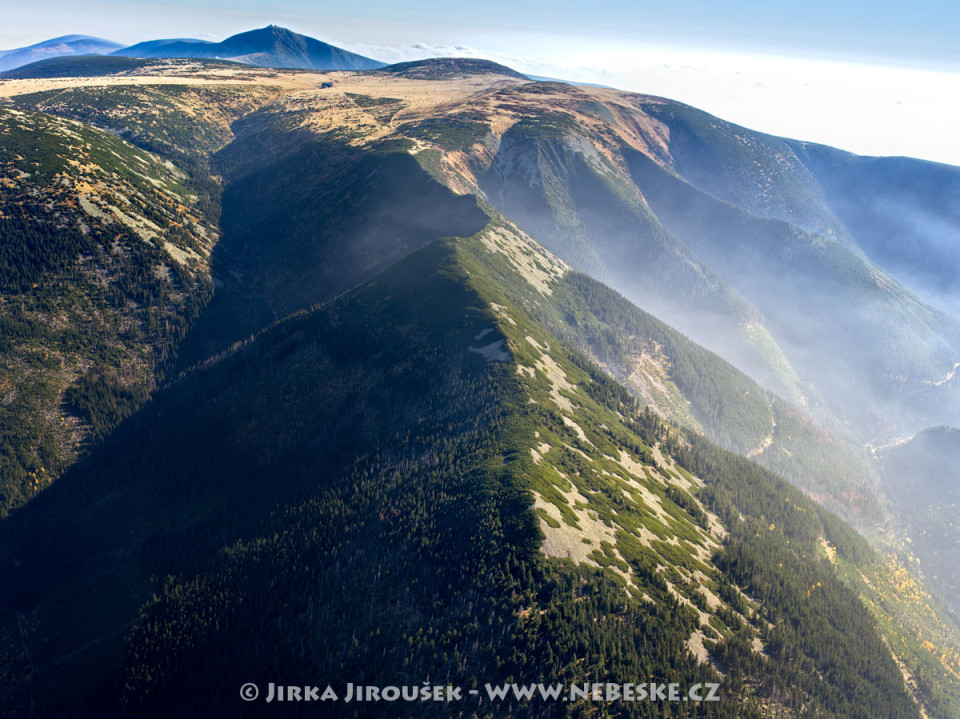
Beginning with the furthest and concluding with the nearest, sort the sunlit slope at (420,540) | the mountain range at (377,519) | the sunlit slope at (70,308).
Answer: the sunlit slope at (70,308) → the mountain range at (377,519) → the sunlit slope at (420,540)

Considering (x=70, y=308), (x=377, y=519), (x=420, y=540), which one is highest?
(x=70, y=308)

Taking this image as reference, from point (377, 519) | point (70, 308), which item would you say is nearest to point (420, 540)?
point (377, 519)

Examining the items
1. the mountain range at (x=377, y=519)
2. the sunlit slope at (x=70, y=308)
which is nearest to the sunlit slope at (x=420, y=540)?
the mountain range at (x=377, y=519)

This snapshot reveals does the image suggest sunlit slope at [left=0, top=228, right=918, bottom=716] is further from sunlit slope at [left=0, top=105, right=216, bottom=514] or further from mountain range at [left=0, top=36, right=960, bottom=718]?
sunlit slope at [left=0, top=105, right=216, bottom=514]

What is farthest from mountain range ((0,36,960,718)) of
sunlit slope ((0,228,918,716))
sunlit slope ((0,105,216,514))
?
sunlit slope ((0,105,216,514))

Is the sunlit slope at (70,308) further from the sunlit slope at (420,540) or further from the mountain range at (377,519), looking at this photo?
the sunlit slope at (420,540)

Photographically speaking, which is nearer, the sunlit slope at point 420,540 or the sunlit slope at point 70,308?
the sunlit slope at point 420,540

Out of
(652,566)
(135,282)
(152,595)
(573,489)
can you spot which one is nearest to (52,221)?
(135,282)

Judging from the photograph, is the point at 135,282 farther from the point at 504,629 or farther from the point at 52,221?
the point at 504,629

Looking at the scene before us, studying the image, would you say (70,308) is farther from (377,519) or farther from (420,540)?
(420,540)
